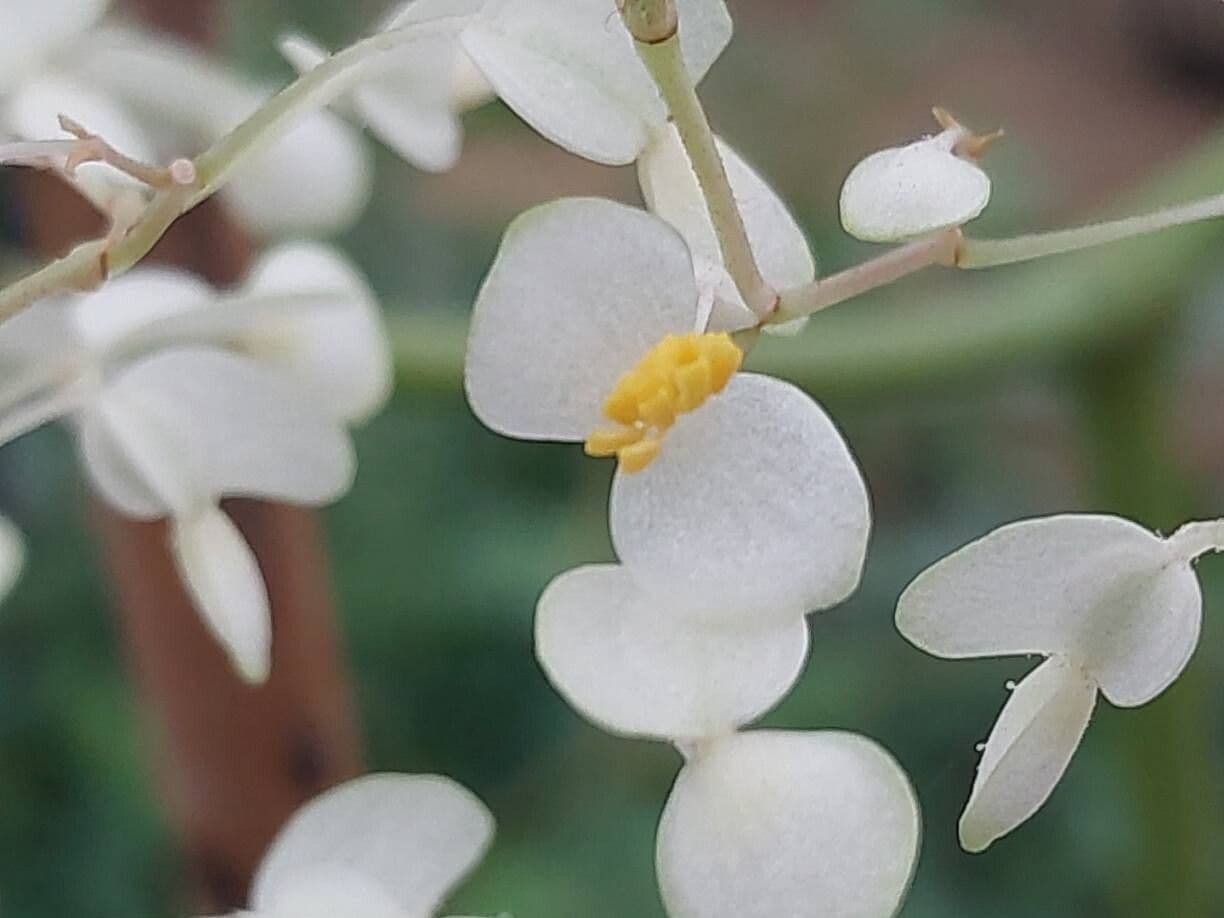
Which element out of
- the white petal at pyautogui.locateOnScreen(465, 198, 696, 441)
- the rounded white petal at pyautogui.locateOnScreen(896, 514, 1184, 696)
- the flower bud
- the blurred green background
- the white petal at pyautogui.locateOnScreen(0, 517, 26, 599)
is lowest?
the blurred green background

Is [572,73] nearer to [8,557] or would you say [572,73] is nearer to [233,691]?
[8,557]

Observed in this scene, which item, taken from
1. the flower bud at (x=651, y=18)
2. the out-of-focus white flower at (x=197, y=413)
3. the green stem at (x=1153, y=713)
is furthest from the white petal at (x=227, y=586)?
the green stem at (x=1153, y=713)

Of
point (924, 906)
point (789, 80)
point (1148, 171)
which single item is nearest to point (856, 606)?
point (924, 906)

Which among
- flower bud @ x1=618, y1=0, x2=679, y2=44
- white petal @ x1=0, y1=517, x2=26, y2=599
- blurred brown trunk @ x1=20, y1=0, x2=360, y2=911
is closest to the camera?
flower bud @ x1=618, y1=0, x2=679, y2=44

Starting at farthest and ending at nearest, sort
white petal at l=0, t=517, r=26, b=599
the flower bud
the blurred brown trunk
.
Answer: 1. the blurred brown trunk
2. white petal at l=0, t=517, r=26, b=599
3. the flower bud

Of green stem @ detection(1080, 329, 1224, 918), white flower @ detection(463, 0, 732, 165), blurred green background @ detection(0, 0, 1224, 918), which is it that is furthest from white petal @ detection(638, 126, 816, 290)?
green stem @ detection(1080, 329, 1224, 918)

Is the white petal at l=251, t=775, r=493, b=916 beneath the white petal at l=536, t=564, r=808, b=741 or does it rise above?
beneath

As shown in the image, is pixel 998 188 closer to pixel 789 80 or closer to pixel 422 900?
pixel 789 80

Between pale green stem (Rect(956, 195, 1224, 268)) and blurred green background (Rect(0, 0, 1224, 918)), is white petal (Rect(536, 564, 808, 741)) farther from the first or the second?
blurred green background (Rect(0, 0, 1224, 918))
